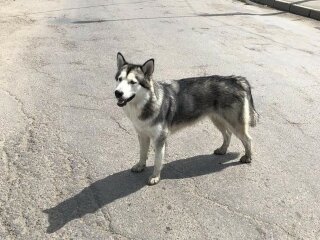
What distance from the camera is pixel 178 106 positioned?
4.95 metres

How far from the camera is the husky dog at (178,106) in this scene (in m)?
4.48

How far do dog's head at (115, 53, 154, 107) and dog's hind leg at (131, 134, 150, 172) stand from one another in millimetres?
716

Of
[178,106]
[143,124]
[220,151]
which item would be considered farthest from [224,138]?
[143,124]

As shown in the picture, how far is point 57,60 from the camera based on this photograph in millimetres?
9219

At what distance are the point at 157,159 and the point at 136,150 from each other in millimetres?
782

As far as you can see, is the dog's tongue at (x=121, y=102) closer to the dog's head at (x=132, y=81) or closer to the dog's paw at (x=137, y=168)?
the dog's head at (x=132, y=81)

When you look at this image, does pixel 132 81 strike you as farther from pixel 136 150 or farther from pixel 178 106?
pixel 136 150

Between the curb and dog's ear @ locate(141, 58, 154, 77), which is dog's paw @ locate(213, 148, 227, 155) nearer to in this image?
dog's ear @ locate(141, 58, 154, 77)

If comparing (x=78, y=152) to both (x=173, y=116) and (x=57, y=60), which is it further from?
(x=57, y=60)

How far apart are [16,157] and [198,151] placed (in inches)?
89.6

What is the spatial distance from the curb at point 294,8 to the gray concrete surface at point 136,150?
12.1ft

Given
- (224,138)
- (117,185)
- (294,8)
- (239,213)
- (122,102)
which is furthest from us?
(294,8)

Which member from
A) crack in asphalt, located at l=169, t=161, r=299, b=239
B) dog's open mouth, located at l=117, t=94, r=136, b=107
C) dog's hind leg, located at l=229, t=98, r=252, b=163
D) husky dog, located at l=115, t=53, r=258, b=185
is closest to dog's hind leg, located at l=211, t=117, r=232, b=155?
husky dog, located at l=115, t=53, r=258, b=185

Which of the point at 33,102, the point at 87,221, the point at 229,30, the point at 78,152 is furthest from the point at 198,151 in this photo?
the point at 229,30
